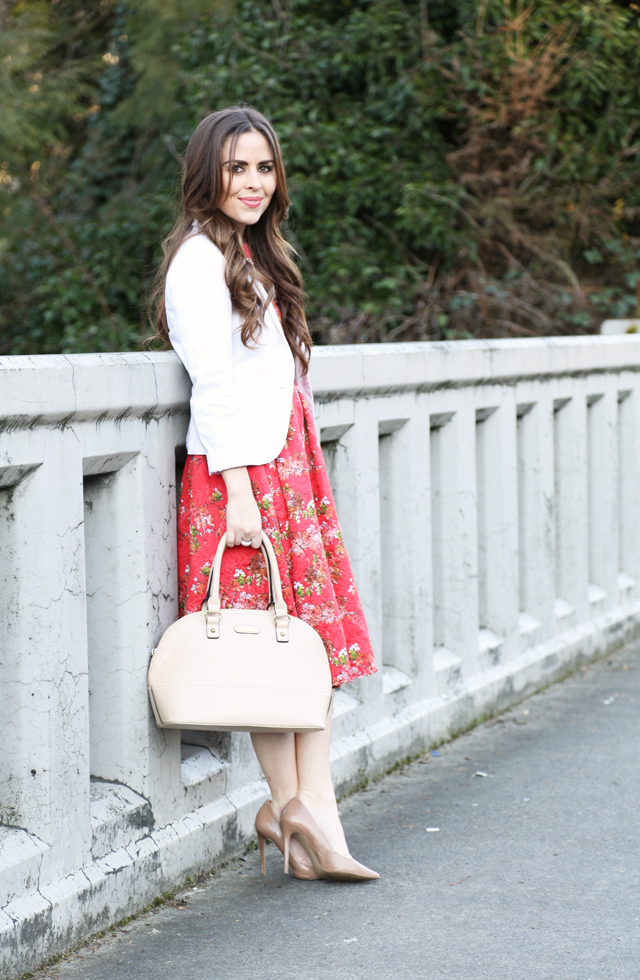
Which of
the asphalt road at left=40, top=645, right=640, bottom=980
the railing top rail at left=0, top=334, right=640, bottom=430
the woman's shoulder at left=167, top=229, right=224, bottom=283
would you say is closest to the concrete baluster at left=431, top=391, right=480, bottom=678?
the railing top rail at left=0, top=334, right=640, bottom=430

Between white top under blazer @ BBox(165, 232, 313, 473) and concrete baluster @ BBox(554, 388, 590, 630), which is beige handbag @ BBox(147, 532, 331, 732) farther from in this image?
concrete baluster @ BBox(554, 388, 590, 630)

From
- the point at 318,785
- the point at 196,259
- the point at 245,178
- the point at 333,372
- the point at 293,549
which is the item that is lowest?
the point at 318,785

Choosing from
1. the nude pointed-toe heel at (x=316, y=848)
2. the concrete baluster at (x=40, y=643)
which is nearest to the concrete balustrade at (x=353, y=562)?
the concrete baluster at (x=40, y=643)

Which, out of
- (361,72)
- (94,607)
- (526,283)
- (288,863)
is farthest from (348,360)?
(361,72)

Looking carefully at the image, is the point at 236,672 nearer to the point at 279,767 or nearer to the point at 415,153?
the point at 279,767

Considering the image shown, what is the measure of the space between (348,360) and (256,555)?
857 mm

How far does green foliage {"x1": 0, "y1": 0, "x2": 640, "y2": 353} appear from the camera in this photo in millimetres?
9445

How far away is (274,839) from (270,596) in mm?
607

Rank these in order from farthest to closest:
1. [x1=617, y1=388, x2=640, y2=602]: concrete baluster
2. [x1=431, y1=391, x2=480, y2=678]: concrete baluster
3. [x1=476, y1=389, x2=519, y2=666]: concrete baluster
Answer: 1. [x1=617, y1=388, x2=640, y2=602]: concrete baluster
2. [x1=476, y1=389, x2=519, y2=666]: concrete baluster
3. [x1=431, y1=391, x2=480, y2=678]: concrete baluster

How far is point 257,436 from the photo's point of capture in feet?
9.02

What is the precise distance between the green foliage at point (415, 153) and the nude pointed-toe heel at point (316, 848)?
20.0 feet

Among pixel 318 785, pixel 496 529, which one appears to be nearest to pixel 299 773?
pixel 318 785

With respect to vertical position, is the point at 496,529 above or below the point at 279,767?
above

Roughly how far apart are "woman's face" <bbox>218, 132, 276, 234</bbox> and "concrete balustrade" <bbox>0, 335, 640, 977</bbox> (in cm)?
40
